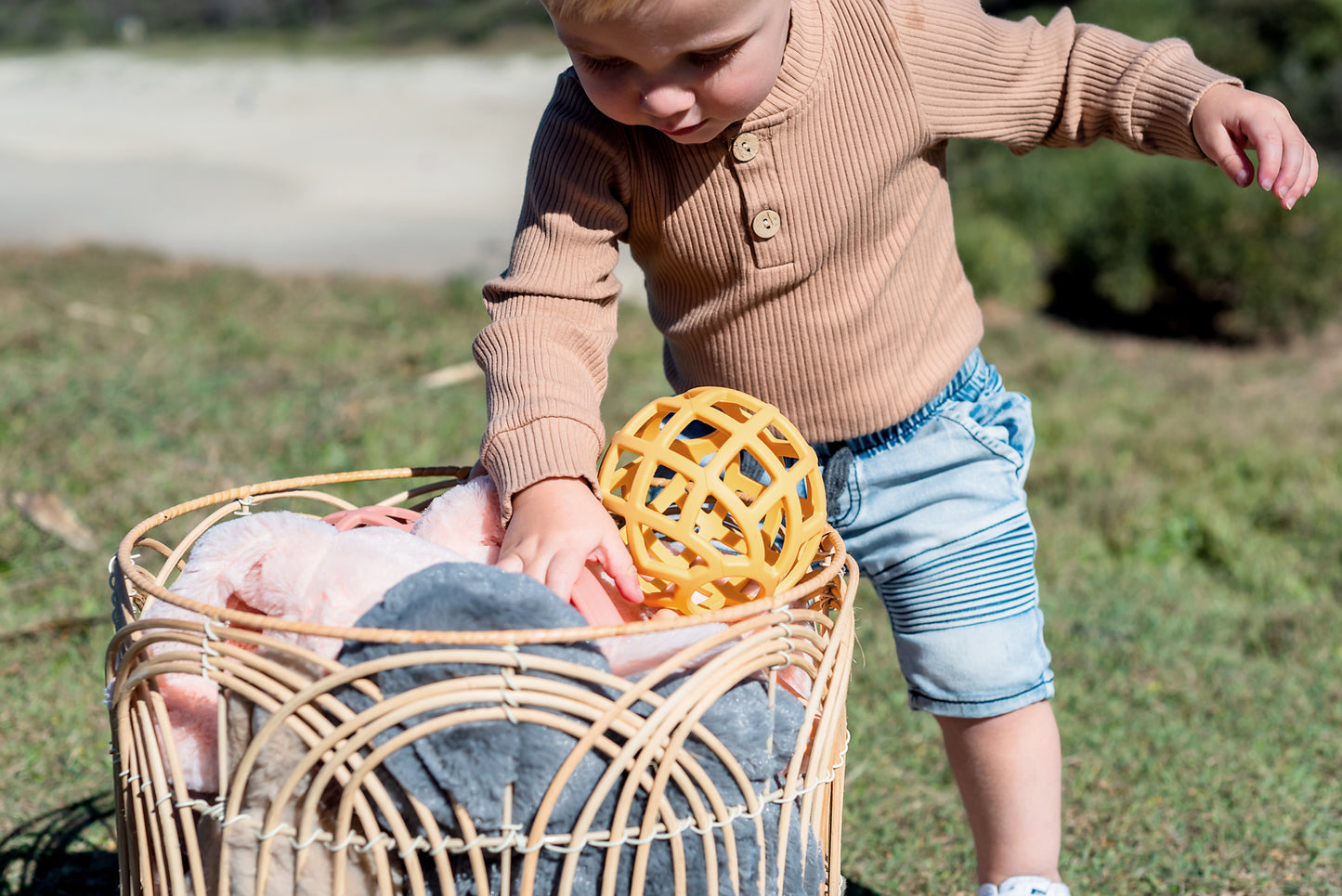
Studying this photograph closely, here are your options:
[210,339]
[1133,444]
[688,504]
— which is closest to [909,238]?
[688,504]

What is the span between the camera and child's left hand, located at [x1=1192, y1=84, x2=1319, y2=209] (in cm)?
147

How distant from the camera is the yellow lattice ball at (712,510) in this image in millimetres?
1293

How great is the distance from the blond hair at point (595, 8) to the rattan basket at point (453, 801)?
594mm

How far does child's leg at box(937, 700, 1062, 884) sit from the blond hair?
1041 millimetres

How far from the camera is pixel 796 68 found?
1.53 m

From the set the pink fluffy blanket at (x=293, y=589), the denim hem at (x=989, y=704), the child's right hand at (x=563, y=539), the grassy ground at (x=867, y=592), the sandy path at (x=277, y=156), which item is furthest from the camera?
the sandy path at (x=277, y=156)

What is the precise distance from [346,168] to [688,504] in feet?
30.2

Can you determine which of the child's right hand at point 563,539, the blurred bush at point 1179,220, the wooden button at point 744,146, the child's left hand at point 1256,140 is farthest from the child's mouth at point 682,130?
the blurred bush at point 1179,220

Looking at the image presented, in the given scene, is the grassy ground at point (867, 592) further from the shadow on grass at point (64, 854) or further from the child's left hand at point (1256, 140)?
the child's left hand at point (1256, 140)

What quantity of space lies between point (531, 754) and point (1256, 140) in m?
1.15

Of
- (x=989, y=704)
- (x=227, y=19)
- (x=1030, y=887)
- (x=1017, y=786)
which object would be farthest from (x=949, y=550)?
(x=227, y=19)

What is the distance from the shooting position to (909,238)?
5.52 feet

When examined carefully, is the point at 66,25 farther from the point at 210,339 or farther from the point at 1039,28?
the point at 1039,28

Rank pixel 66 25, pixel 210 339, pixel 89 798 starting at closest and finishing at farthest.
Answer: pixel 89 798 → pixel 210 339 → pixel 66 25
